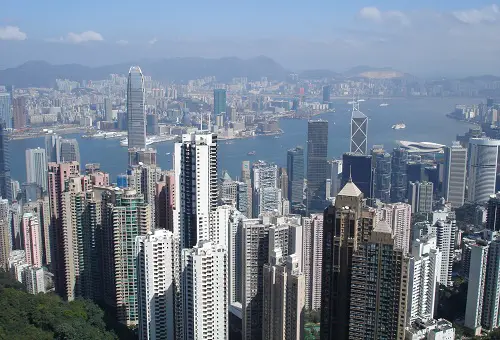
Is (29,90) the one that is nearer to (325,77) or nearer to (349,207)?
(325,77)

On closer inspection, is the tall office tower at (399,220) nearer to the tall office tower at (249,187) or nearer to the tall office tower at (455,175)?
the tall office tower at (249,187)

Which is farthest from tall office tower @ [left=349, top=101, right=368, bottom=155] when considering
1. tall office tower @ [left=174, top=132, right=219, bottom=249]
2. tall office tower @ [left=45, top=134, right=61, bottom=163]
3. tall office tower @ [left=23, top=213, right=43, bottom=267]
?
tall office tower @ [left=174, top=132, right=219, bottom=249]

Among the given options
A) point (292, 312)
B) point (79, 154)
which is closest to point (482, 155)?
point (292, 312)

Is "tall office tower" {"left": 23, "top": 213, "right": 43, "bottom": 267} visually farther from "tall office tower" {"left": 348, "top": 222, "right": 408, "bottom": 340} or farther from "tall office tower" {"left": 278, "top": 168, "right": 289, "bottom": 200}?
"tall office tower" {"left": 278, "top": 168, "right": 289, "bottom": 200}

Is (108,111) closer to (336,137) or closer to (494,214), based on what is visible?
(336,137)

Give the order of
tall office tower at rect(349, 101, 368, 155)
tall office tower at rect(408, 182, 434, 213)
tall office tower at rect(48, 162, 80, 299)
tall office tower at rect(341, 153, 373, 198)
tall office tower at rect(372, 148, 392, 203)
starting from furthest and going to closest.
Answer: tall office tower at rect(349, 101, 368, 155) < tall office tower at rect(372, 148, 392, 203) < tall office tower at rect(341, 153, 373, 198) < tall office tower at rect(408, 182, 434, 213) < tall office tower at rect(48, 162, 80, 299)
